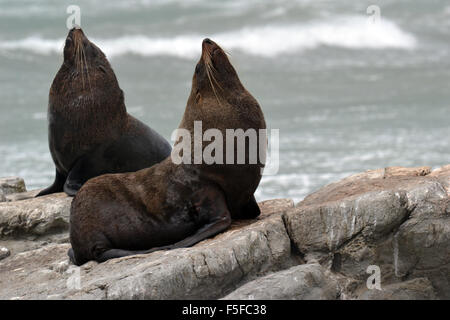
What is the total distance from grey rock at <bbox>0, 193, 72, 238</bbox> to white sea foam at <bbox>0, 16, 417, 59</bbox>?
16.4m

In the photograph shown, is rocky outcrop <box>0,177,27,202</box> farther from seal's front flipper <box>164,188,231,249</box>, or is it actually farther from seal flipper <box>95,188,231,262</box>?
seal's front flipper <box>164,188,231,249</box>

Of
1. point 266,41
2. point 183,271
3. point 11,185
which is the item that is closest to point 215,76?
point 183,271

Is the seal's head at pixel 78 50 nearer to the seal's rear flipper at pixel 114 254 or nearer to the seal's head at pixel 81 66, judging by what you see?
the seal's head at pixel 81 66

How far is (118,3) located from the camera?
96.2 ft

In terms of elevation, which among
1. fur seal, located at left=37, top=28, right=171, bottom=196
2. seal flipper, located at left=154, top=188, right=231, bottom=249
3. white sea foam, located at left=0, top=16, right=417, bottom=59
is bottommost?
seal flipper, located at left=154, top=188, right=231, bottom=249

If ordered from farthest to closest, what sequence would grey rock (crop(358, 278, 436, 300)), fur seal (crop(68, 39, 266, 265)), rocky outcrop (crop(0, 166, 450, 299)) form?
fur seal (crop(68, 39, 266, 265)), grey rock (crop(358, 278, 436, 300)), rocky outcrop (crop(0, 166, 450, 299))

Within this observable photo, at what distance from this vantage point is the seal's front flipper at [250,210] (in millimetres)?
5574

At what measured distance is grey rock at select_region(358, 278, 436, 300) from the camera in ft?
15.2

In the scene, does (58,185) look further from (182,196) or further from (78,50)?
(182,196)

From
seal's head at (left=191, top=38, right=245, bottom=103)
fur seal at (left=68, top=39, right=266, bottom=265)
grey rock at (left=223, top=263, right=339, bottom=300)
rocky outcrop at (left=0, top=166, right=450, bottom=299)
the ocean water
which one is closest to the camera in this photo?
grey rock at (left=223, top=263, right=339, bottom=300)

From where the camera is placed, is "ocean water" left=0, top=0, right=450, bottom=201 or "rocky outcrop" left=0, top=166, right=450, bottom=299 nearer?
"rocky outcrop" left=0, top=166, right=450, bottom=299

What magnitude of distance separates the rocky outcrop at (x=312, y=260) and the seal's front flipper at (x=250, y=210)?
10.8 inches

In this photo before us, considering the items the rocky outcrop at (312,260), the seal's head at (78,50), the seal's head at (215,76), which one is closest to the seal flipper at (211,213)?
the rocky outcrop at (312,260)

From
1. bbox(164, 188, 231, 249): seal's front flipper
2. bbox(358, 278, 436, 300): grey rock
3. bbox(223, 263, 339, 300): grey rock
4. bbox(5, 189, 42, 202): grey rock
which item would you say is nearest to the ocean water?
bbox(5, 189, 42, 202): grey rock
